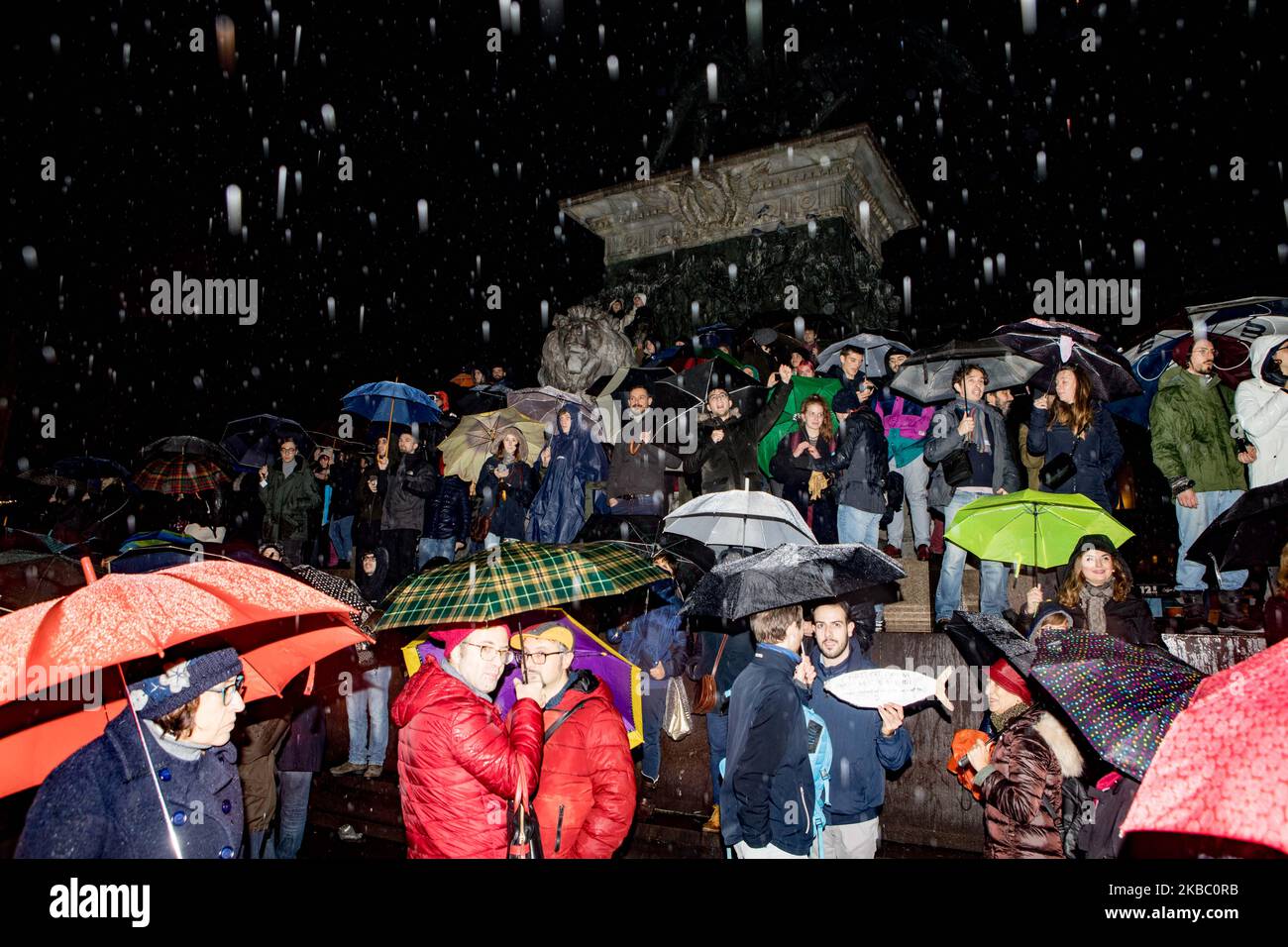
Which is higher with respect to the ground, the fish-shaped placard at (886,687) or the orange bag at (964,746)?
the fish-shaped placard at (886,687)

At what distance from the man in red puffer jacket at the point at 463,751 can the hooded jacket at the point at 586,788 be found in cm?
29

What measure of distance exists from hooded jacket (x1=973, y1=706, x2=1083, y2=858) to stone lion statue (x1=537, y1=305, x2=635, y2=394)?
1121cm

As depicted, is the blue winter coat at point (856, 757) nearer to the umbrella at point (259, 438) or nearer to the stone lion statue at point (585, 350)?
the umbrella at point (259, 438)

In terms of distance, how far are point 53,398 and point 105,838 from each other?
55.5 ft

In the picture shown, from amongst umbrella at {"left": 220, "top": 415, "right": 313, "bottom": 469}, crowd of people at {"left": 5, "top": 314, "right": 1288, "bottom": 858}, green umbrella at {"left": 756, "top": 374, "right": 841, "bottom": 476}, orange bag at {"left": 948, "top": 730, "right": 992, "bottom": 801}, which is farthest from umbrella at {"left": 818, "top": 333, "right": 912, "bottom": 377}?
umbrella at {"left": 220, "top": 415, "right": 313, "bottom": 469}

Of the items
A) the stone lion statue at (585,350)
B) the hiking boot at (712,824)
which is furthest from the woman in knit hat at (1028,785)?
the stone lion statue at (585,350)

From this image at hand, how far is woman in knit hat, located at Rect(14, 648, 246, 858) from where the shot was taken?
2.63m

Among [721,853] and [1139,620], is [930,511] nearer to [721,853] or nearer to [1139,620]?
[1139,620]

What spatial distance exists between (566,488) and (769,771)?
5.81m

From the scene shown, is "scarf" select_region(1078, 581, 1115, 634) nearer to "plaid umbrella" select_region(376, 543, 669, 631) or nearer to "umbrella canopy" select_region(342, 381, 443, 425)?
"plaid umbrella" select_region(376, 543, 669, 631)

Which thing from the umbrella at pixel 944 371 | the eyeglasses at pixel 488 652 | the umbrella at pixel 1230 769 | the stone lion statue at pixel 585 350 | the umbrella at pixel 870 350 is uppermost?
the stone lion statue at pixel 585 350

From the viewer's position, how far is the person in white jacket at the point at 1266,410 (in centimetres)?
637

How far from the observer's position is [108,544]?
37.5 ft
